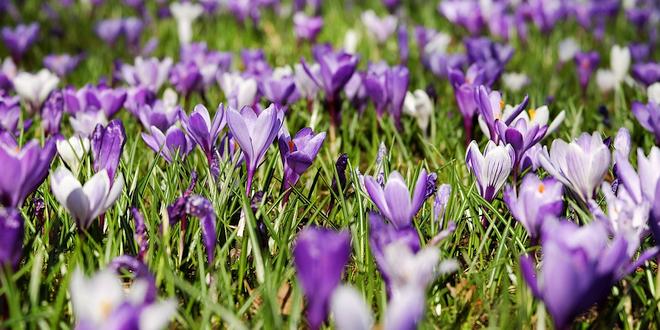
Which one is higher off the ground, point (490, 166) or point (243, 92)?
point (490, 166)

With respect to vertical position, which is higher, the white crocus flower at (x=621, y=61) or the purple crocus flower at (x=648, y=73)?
the purple crocus flower at (x=648, y=73)

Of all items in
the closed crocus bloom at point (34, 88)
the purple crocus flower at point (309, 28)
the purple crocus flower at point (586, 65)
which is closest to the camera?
the closed crocus bloom at point (34, 88)

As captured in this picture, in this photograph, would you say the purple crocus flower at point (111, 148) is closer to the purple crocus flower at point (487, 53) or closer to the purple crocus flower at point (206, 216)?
the purple crocus flower at point (206, 216)

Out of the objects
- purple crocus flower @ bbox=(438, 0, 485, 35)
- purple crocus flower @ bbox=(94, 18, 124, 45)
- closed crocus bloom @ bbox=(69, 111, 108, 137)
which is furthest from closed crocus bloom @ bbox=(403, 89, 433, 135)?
purple crocus flower @ bbox=(94, 18, 124, 45)

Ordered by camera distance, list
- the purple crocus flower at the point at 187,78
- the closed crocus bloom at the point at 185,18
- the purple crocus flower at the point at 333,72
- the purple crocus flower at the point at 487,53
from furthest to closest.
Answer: the closed crocus bloom at the point at 185,18
the purple crocus flower at the point at 487,53
the purple crocus flower at the point at 187,78
the purple crocus flower at the point at 333,72

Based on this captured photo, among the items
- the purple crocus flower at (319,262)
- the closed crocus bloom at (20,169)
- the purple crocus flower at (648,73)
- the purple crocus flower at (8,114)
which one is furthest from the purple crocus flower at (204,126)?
the purple crocus flower at (648,73)

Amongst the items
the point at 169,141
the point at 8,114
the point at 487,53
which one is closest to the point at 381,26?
the point at 487,53

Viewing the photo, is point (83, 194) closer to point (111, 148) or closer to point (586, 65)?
point (111, 148)
